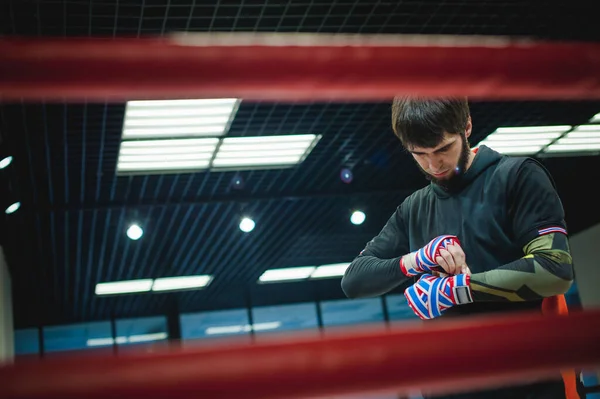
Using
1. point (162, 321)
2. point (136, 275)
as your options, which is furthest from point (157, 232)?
point (162, 321)

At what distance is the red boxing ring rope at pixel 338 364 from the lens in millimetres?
594

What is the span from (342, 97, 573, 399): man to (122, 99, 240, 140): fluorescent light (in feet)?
10.5

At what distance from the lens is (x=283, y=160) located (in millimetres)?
6180

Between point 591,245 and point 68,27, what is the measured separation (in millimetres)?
8587

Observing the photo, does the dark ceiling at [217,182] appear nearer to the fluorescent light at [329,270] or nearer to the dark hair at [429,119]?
the fluorescent light at [329,270]

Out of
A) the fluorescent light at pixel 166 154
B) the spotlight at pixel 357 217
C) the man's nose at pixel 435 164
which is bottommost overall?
the man's nose at pixel 435 164

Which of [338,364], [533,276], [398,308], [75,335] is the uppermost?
[75,335]

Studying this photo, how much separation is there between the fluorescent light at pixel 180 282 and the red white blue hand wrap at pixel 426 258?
27.3 feet

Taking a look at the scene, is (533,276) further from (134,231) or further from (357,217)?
(357,217)

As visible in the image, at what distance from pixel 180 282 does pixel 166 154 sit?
4509mm

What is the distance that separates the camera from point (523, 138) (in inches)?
255

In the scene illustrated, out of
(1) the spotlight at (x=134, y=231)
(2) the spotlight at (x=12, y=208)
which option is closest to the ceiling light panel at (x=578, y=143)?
(1) the spotlight at (x=134, y=231)

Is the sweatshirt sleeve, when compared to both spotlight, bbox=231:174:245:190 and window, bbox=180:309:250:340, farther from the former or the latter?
window, bbox=180:309:250:340

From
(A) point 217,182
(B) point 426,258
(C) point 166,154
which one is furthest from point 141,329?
(B) point 426,258
